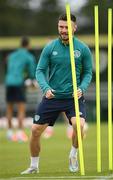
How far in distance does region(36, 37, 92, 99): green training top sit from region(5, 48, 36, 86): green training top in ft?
28.9

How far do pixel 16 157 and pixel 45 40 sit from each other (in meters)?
15.4

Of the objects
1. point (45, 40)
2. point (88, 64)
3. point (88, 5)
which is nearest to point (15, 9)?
point (88, 5)

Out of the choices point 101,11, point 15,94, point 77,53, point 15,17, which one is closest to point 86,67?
point 77,53

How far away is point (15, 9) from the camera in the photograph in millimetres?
55438

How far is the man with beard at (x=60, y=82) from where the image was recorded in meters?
13.5

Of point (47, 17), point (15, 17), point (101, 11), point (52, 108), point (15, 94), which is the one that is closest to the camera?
point (52, 108)

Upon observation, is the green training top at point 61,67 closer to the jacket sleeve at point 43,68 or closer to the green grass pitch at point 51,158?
the jacket sleeve at point 43,68

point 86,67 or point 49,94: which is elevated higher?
point 86,67

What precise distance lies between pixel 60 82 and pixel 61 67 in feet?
0.69

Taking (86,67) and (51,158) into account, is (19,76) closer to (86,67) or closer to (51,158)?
(51,158)

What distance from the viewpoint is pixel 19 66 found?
76.6 feet

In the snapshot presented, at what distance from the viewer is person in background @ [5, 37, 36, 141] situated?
2284cm

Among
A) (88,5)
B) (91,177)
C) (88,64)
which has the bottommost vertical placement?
(91,177)

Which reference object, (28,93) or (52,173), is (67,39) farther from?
(28,93)
